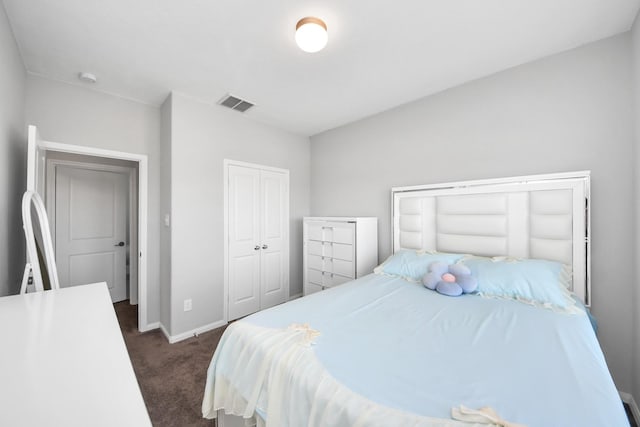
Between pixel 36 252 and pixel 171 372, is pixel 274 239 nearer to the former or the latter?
pixel 171 372

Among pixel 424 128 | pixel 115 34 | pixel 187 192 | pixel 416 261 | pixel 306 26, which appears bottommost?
pixel 416 261

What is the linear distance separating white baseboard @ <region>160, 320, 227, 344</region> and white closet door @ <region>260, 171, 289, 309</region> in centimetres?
60

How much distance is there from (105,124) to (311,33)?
234 cm

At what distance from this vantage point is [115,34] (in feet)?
5.87

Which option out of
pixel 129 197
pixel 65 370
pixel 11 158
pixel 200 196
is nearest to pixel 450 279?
pixel 65 370

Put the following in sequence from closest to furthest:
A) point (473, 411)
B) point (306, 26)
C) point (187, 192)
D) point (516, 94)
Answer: point (473, 411) < point (306, 26) < point (516, 94) < point (187, 192)

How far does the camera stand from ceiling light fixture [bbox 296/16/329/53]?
5.15ft

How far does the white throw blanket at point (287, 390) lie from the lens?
0.79m

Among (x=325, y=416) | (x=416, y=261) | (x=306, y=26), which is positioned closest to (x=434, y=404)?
(x=325, y=416)

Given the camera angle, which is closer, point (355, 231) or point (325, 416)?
point (325, 416)

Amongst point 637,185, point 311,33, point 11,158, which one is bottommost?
point 637,185

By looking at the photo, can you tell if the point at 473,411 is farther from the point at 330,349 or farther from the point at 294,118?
the point at 294,118

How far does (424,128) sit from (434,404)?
256 cm

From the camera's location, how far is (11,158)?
5.88 feet
